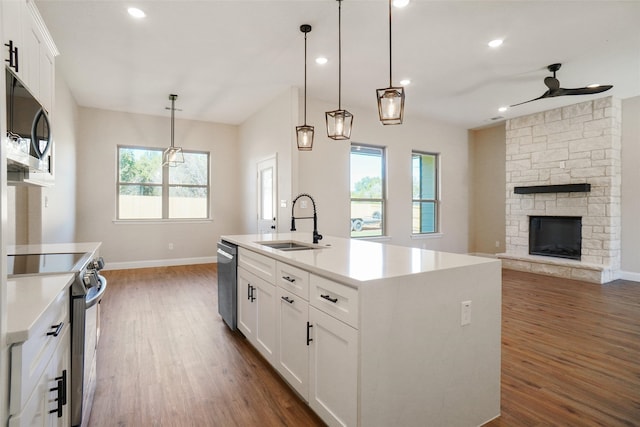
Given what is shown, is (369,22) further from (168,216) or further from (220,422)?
(168,216)

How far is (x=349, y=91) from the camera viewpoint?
16.7ft

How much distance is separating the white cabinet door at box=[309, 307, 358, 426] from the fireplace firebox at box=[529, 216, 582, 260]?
5881mm

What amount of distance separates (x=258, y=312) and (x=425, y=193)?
5354mm

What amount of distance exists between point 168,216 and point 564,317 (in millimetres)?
6560

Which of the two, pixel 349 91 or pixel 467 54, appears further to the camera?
pixel 349 91

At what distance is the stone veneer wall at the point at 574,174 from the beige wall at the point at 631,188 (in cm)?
10

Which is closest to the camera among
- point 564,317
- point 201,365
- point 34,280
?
point 34,280

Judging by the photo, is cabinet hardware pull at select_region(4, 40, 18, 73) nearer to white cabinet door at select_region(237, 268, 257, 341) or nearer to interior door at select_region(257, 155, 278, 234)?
white cabinet door at select_region(237, 268, 257, 341)

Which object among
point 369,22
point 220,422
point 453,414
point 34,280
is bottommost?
point 220,422

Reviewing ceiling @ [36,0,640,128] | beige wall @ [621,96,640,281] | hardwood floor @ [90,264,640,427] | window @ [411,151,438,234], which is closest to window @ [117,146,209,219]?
ceiling @ [36,0,640,128]

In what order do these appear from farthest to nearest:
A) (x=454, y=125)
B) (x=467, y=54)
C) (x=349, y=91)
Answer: (x=454, y=125) < (x=349, y=91) < (x=467, y=54)

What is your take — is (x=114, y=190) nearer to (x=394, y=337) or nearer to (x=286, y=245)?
(x=286, y=245)

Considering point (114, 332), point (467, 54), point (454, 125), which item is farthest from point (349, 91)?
point (114, 332)

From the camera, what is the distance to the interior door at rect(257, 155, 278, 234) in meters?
5.46
